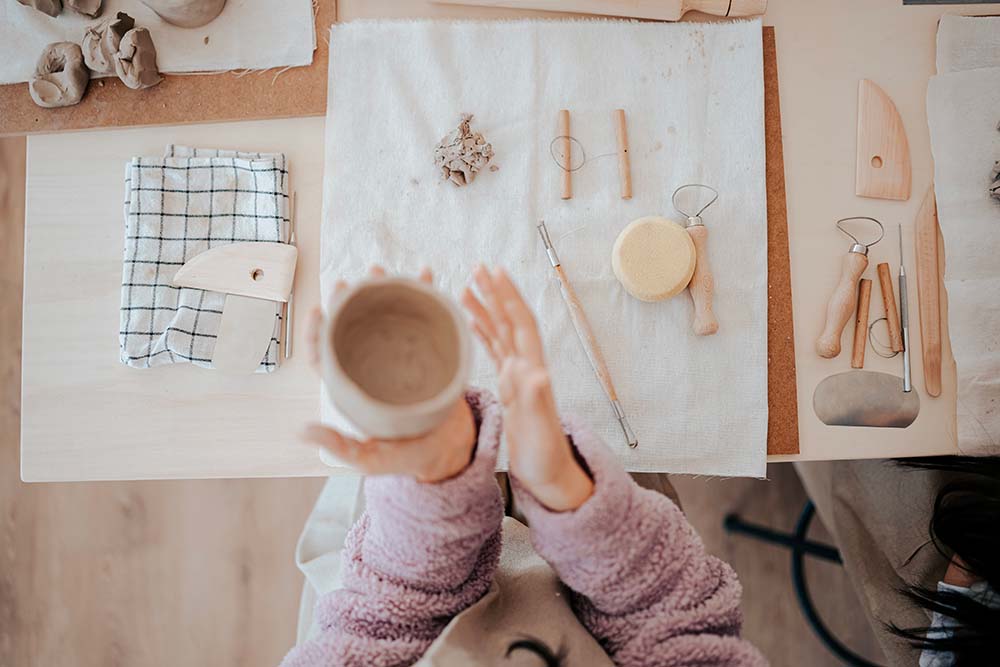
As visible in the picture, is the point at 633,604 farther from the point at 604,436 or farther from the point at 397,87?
the point at 397,87

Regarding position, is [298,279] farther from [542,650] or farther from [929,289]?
[929,289]

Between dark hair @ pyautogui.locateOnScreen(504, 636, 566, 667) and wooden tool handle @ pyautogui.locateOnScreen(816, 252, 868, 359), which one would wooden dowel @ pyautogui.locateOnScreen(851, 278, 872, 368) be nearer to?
wooden tool handle @ pyautogui.locateOnScreen(816, 252, 868, 359)

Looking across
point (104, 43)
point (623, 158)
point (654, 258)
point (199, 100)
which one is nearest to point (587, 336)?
point (654, 258)

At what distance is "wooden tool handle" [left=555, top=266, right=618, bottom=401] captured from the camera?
0.82 m

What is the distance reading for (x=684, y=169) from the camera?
0.87m

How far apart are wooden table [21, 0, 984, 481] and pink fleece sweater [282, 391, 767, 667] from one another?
0.23 meters

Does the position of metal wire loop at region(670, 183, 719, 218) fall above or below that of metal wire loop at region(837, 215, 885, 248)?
above

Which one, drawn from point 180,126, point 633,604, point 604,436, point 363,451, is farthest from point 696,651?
point 180,126

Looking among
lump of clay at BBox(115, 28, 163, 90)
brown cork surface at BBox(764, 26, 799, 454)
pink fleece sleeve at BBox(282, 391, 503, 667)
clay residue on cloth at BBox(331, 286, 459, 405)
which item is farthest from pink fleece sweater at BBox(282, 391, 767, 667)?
lump of clay at BBox(115, 28, 163, 90)

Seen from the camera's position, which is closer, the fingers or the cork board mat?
the fingers

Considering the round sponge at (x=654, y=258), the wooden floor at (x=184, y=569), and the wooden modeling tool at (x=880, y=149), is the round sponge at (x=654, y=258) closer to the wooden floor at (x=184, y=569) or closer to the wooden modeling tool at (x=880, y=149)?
the wooden modeling tool at (x=880, y=149)

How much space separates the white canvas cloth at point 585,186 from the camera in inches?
33.0

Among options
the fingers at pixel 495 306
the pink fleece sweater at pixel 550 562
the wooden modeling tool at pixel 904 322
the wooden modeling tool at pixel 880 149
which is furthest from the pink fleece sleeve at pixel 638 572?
the wooden modeling tool at pixel 880 149

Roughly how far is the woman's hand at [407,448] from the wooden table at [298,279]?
0.31 meters
